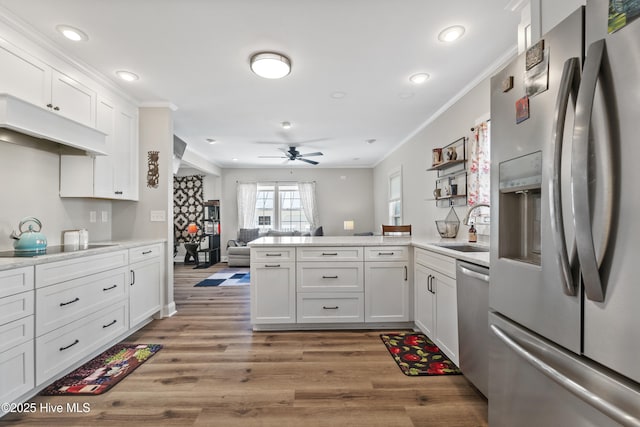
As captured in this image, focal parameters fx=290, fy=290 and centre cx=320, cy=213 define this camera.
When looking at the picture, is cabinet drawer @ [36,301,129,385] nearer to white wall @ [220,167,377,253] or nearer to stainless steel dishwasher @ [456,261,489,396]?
stainless steel dishwasher @ [456,261,489,396]

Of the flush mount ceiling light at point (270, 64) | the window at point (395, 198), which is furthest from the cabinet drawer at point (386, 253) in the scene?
the window at point (395, 198)

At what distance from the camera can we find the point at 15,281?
1.69 m

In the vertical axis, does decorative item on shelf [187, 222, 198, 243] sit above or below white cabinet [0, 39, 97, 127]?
below

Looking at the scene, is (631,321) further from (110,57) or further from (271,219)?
(271,219)

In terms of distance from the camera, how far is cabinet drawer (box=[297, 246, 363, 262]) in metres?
2.89

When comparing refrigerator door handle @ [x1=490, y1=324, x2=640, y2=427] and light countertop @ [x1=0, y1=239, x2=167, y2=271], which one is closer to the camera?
refrigerator door handle @ [x1=490, y1=324, x2=640, y2=427]

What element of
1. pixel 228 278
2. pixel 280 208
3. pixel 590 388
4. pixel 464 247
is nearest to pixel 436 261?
pixel 464 247

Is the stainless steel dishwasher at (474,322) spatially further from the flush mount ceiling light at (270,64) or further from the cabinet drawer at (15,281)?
the cabinet drawer at (15,281)

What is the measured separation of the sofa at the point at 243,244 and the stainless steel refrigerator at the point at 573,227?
596cm

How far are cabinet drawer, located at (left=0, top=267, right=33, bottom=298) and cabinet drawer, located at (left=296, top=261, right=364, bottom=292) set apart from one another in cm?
192

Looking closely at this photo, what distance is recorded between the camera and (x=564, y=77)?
85 centimetres

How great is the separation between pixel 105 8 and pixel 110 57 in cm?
71

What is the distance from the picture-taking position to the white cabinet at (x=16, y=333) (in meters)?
1.62

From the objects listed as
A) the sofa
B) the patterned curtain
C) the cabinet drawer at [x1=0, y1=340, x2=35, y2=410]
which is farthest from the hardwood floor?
the sofa
